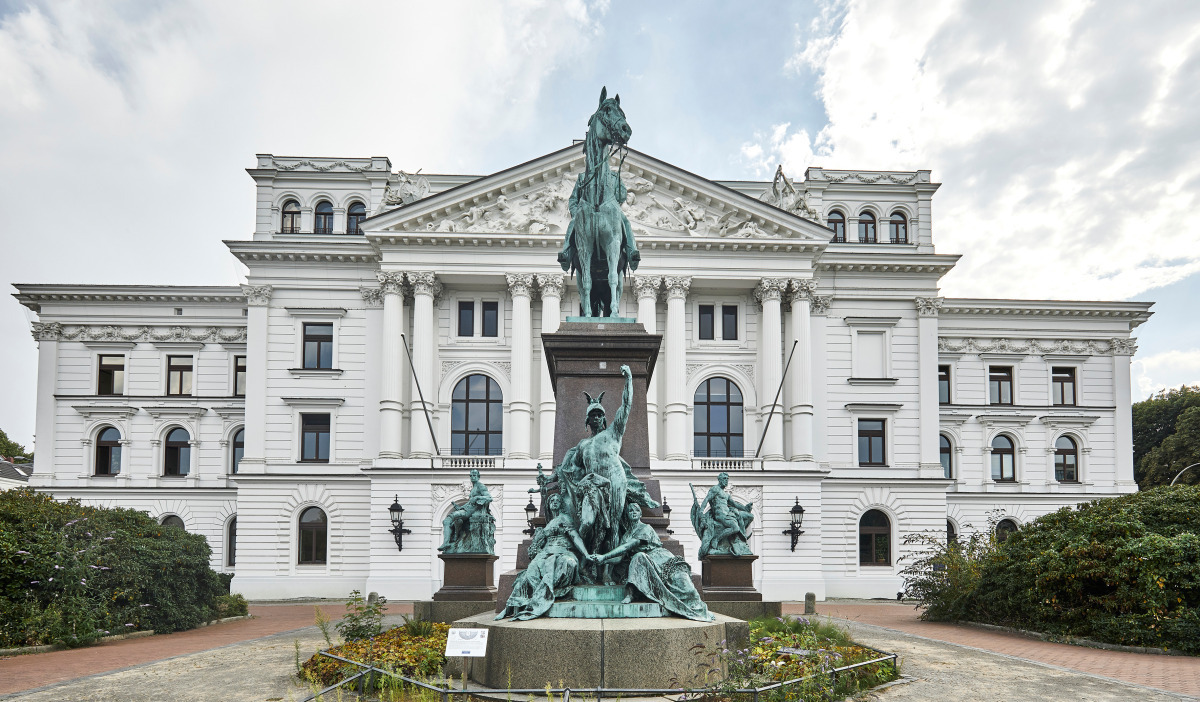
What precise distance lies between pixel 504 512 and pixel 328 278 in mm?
14943

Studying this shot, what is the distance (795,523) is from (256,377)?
26.1 m

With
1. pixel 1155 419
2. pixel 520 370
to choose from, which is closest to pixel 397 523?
pixel 520 370

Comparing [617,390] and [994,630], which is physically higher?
[617,390]

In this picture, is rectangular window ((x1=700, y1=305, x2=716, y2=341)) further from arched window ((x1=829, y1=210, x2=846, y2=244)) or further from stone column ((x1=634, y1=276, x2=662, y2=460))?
arched window ((x1=829, y1=210, x2=846, y2=244))

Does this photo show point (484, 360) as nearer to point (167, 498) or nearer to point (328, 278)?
point (328, 278)

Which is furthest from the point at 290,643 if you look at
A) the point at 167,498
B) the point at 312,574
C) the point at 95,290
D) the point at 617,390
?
the point at 95,290

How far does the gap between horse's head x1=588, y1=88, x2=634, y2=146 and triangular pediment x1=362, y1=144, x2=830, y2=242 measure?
2880cm

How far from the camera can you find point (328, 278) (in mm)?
46312

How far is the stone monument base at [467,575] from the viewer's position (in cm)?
1778

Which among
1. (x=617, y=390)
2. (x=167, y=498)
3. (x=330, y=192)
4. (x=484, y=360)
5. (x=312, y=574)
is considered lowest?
(x=312, y=574)

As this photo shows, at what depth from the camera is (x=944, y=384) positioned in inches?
2021

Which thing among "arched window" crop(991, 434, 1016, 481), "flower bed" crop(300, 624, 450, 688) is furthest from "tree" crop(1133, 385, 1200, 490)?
"flower bed" crop(300, 624, 450, 688)

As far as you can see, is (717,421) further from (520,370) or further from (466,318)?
(466,318)

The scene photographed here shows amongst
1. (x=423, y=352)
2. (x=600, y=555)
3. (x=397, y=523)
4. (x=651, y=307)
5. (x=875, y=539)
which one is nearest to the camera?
(x=600, y=555)
